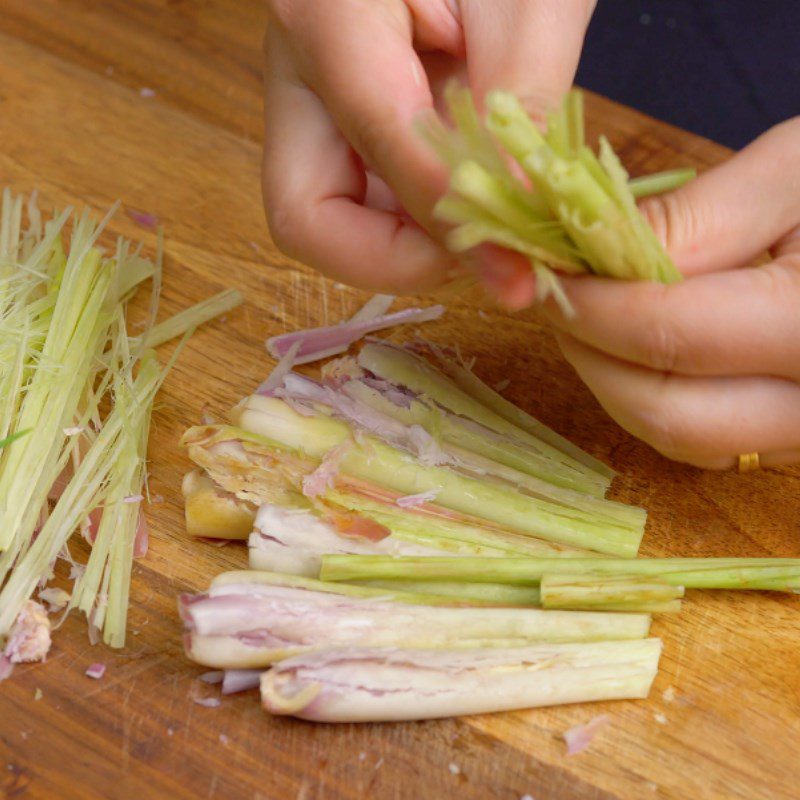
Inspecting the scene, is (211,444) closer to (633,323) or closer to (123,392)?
(123,392)

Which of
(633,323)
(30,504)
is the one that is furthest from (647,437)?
(30,504)

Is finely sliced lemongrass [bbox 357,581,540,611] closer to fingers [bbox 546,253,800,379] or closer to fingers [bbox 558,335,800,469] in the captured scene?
fingers [bbox 558,335,800,469]

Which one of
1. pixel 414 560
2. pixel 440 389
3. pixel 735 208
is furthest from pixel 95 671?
pixel 735 208

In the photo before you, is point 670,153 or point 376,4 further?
point 670,153

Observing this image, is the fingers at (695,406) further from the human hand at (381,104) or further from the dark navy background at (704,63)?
the dark navy background at (704,63)

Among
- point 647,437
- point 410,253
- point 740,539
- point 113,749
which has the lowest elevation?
point 113,749
